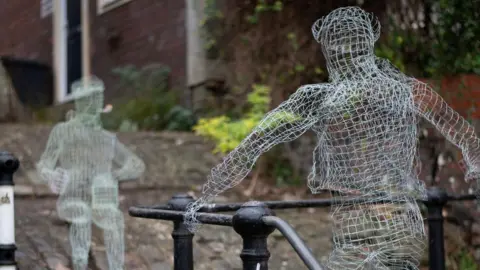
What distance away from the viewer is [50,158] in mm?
4316

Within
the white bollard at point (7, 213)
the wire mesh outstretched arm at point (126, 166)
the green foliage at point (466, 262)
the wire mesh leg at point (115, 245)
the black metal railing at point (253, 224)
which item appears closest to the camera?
the black metal railing at point (253, 224)

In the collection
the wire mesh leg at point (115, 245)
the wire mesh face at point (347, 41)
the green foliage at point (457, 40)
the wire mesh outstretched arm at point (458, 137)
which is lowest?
the wire mesh leg at point (115, 245)

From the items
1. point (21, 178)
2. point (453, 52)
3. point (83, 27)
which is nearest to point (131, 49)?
point (83, 27)

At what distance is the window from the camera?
10.9m

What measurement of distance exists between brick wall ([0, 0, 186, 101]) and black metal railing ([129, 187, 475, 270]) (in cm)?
584

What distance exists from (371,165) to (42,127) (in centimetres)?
474

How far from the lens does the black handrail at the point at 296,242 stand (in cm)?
213

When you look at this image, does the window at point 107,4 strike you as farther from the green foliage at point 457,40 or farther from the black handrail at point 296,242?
the black handrail at point 296,242

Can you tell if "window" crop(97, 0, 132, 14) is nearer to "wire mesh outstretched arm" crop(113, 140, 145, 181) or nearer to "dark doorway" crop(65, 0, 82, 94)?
"dark doorway" crop(65, 0, 82, 94)

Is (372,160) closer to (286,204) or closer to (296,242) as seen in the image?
(286,204)

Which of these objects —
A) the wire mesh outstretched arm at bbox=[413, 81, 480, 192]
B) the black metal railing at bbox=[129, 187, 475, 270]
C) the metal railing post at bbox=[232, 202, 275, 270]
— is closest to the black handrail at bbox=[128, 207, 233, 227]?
the black metal railing at bbox=[129, 187, 475, 270]

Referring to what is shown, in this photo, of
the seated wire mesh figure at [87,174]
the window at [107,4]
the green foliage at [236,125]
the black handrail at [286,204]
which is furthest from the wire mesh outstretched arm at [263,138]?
the window at [107,4]

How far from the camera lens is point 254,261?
2316 millimetres

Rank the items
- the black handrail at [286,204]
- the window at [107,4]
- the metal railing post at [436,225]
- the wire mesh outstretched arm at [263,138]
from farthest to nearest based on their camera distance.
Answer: the window at [107,4], the metal railing post at [436,225], the black handrail at [286,204], the wire mesh outstretched arm at [263,138]
